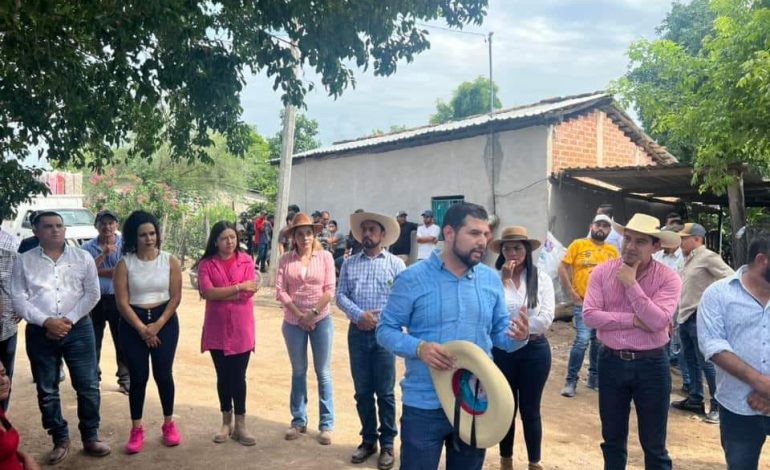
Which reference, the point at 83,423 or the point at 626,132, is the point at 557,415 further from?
the point at 626,132

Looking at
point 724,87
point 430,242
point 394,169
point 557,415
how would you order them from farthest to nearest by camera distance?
point 394,169
point 430,242
point 724,87
point 557,415

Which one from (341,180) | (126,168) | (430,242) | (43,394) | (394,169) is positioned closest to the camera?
(43,394)

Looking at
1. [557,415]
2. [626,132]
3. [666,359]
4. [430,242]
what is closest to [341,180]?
[430,242]

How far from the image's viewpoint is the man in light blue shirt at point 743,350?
3.14 m

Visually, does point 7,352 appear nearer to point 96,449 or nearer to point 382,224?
point 96,449

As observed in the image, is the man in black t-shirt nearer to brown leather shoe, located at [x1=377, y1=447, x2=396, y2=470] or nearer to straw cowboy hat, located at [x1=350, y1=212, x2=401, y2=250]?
straw cowboy hat, located at [x1=350, y1=212, x2=401, y2=250]

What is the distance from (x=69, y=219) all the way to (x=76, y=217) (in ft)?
0.77

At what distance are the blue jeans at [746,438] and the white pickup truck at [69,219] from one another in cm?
1532

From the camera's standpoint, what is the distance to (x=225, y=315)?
4957 mm

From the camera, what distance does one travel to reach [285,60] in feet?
17.0

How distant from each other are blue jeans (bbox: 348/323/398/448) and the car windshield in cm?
1545

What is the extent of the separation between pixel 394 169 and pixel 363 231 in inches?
410

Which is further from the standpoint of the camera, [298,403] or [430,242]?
[430,242]

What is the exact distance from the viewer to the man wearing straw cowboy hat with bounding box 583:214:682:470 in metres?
3.72
